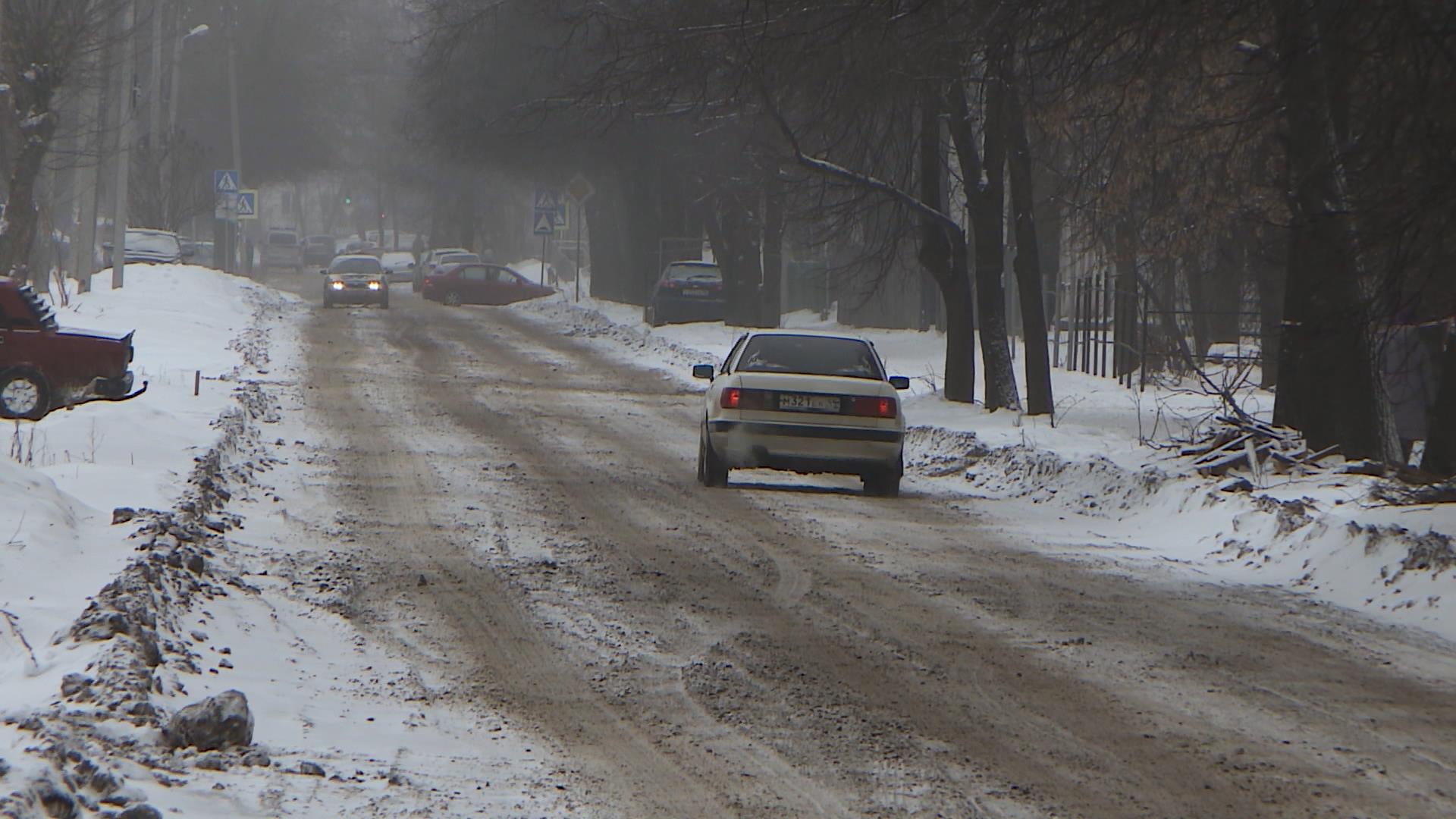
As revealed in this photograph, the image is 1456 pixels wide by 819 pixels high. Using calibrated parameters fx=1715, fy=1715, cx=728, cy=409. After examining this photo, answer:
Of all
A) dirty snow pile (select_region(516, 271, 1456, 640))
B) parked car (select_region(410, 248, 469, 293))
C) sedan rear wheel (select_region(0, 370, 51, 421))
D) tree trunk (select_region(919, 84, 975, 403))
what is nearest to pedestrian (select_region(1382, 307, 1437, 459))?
dirty snow pile (select_region(516, 271, 1456, 640))

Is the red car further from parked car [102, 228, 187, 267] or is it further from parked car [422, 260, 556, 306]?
parked car [102, 228, 187, 267]

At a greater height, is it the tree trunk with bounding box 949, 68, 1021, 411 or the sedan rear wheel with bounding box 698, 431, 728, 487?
the tree trunk with bounding box 949, 68, 1021, 411

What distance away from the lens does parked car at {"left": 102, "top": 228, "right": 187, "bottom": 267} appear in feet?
166

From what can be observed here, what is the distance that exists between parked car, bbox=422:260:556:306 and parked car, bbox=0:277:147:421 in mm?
34667

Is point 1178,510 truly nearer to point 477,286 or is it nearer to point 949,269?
point 949,269

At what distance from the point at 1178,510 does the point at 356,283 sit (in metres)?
37.0

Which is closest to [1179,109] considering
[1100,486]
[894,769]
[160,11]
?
[1100,486]

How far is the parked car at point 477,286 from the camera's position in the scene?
53188 millimetres

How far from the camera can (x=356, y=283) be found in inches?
1853

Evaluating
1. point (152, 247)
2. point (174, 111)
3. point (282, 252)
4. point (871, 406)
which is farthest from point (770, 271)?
point (282, 252)

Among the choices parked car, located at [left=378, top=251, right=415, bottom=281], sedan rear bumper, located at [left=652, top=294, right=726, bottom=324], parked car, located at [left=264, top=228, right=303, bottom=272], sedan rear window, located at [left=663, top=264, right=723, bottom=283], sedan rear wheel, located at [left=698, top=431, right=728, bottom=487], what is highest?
parked car, located at [left=264, top=228, right=303, bottom=272]

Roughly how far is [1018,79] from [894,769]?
24.7 feet

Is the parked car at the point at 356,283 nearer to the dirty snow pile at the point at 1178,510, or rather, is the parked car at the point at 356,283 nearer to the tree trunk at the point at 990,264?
the dirty snow pile at the point at 1178,510

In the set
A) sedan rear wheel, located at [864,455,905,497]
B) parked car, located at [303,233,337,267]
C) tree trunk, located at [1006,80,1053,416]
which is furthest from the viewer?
parked car, located at [303,233,337,267]
